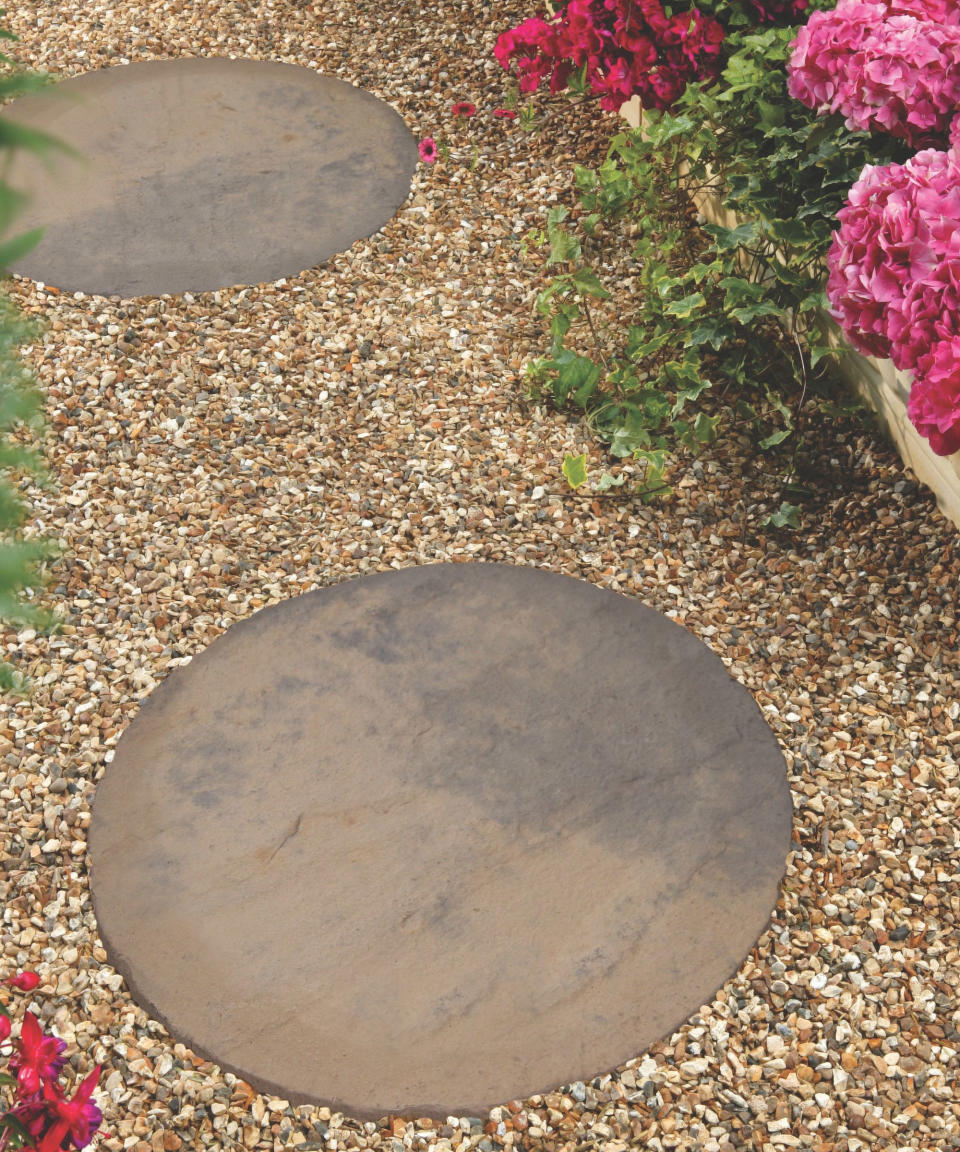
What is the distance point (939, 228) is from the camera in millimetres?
2326

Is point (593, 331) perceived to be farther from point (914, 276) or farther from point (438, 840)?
point (438, 840)

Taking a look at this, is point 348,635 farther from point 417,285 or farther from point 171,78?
point 171,78

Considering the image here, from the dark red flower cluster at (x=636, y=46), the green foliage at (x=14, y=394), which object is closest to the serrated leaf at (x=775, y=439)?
the dark red flower cluster at (x=636, y=46)

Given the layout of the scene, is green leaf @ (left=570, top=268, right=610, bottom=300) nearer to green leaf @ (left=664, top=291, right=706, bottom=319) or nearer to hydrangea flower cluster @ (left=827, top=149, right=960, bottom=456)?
green leaf @ (left=664, top=291, right=706, bottom=319)

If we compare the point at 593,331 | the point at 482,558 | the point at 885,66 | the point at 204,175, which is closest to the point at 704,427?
the point at 593,331


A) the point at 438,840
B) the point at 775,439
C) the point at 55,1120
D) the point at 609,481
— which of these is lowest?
the point at 438,840

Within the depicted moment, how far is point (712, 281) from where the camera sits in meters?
3.10

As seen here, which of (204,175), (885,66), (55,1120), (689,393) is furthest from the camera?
(204,175)

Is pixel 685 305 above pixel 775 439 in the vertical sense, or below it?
above

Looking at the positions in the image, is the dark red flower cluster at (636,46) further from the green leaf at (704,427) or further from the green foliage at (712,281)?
the green leaf at (704,427)

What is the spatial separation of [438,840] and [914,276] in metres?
1.36

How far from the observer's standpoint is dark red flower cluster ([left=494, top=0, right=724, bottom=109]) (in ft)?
10.0

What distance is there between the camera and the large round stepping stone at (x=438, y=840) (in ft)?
6.45

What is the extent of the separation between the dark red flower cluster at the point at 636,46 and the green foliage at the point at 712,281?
7 cm
